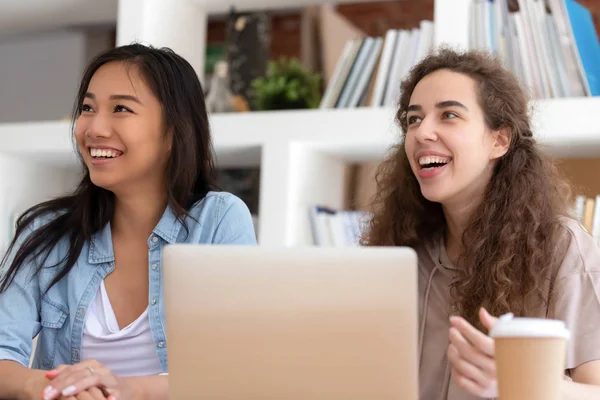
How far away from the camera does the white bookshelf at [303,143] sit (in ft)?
7.85

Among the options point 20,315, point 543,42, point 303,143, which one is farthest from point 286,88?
point 20,315

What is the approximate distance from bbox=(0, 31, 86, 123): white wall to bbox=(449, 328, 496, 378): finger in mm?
3411

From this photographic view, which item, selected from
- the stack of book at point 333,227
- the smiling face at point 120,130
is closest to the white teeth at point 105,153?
the smiling face at point 120,130

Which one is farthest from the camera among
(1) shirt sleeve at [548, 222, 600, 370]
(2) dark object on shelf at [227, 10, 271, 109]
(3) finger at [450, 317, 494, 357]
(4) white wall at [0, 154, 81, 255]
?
(2) dark object on shelf at [227, 10, 271, 109]

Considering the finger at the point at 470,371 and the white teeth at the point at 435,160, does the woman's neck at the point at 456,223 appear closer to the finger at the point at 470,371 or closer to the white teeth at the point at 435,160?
the white teeth at the point at 435,160

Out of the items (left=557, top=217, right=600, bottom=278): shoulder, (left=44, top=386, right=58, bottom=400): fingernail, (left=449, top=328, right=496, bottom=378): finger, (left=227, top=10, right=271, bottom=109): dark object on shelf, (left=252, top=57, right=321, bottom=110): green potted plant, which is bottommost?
(left=44, top=386, right=58, bottom=400): fingernail

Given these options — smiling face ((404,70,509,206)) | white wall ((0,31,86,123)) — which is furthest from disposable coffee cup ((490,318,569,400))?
white wall ((0,31,86,123))

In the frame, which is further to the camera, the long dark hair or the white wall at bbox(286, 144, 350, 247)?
the white wall at bbox(286, 144, 350, 247)

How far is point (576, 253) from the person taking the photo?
1.68m

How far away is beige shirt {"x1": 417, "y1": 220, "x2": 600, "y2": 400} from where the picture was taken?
1.60 m

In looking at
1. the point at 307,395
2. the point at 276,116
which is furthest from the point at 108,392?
the point at 276,116

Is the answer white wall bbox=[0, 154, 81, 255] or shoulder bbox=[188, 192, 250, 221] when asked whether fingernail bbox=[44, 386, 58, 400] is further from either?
white wall bbox=[0, 154, 81, 255]

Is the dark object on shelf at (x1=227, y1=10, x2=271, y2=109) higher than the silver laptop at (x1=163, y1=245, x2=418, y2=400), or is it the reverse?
the dark object on shelf at (x1=227, y1=10, x2=271, y2=109)

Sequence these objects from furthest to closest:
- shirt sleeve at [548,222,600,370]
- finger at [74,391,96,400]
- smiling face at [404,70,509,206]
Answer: smiling face at [404,70,509,206] < shirt sleeve at [548,222,600,370] < finger at [74,391,96,400]
